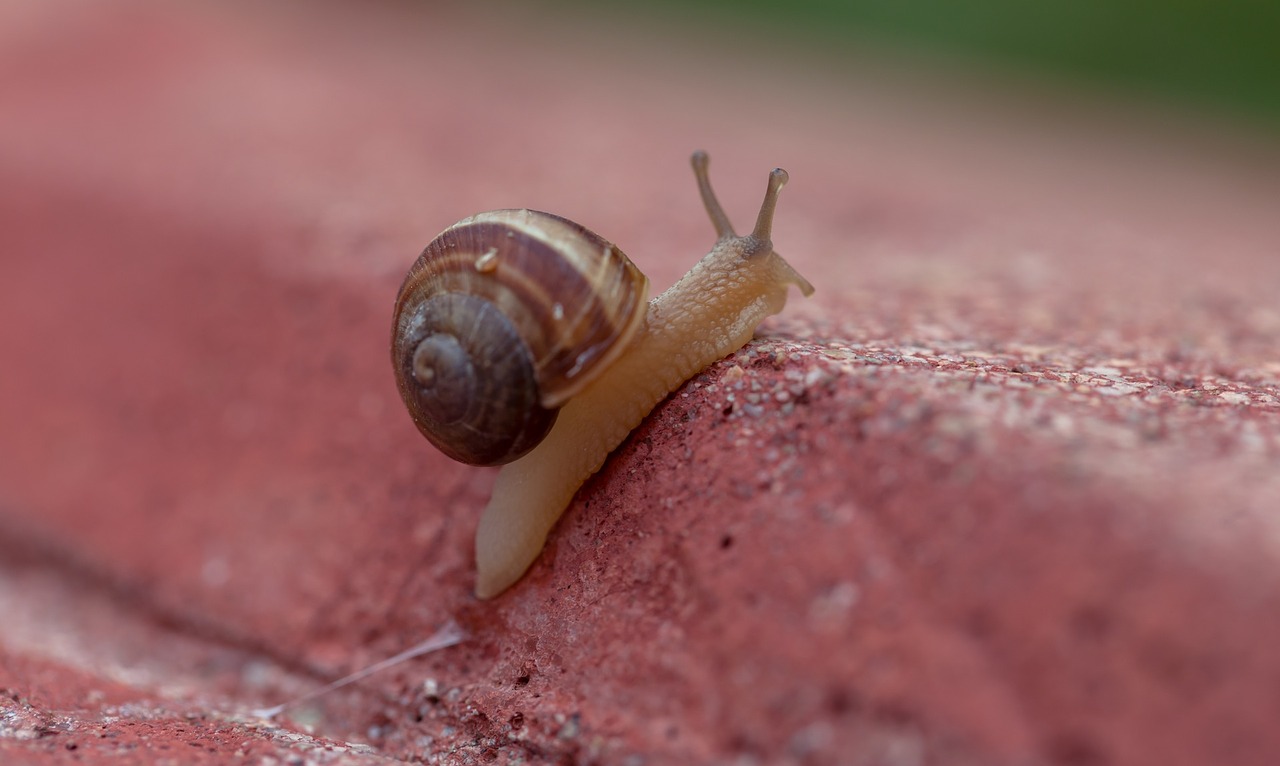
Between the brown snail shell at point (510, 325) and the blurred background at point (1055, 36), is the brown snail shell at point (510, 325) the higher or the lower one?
the lower one

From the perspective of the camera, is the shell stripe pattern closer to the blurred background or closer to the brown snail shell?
the brown snail shell

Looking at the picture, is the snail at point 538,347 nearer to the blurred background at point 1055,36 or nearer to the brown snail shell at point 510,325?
the brown snail shell at point 510,325

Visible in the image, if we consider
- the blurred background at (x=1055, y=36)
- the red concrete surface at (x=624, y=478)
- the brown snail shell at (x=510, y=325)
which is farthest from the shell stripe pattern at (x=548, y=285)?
the blurred background at (x=1055, y=36)

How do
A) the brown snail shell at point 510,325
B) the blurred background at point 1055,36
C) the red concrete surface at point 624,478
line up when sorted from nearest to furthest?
1. the red concrete surface at point 624,478
2. the brown snail shell at point 510,325
3. the blurred background at point 1055,36

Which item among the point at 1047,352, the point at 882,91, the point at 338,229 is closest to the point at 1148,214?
the point at 882,91

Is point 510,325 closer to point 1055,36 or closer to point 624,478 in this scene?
point 624,478

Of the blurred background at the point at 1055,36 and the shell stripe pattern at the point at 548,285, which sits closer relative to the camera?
the shell stripe pattern at the point at 548,285

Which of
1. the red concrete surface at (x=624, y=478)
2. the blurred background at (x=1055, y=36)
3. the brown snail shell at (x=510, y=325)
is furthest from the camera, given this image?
the blurred background at (x=1055, y=36)
